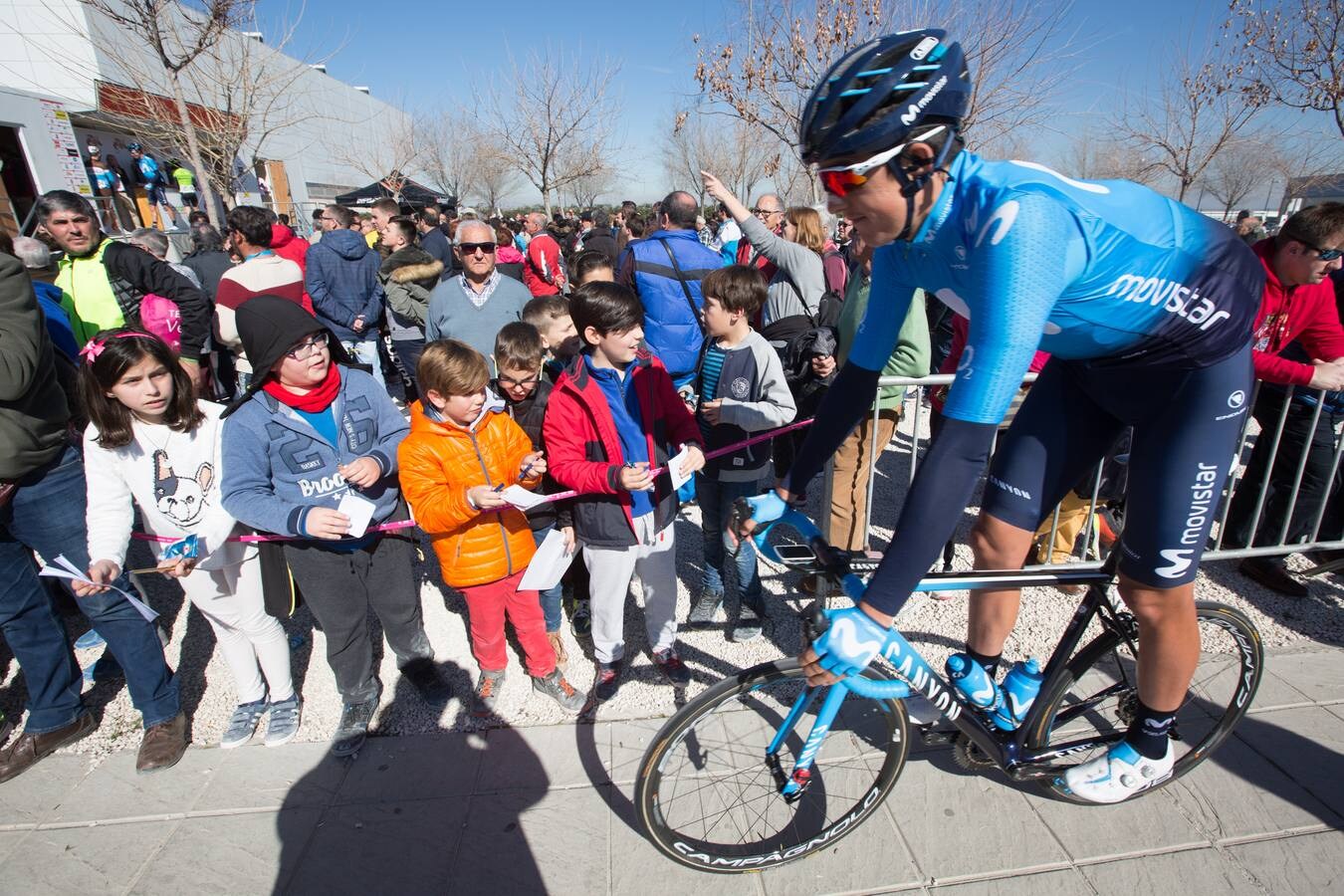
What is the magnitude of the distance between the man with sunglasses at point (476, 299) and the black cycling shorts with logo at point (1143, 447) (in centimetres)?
353

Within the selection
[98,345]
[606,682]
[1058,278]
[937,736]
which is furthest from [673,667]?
[98,345]

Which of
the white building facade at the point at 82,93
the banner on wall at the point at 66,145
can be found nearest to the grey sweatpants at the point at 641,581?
the white building facade at the point at 82,93

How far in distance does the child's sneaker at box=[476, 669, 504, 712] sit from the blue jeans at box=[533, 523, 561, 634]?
341 mm

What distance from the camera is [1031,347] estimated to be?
1.50 metres

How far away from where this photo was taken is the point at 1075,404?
218 cm

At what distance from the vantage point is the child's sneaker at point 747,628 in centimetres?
367

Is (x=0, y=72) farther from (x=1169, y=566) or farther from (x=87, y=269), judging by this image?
(x=1169, y=566)

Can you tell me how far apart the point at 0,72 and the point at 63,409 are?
23062mm

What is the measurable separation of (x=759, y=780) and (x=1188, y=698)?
6.85 feet

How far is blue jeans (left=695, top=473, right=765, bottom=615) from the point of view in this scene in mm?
3535

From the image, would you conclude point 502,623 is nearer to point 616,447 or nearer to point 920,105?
point 616,447

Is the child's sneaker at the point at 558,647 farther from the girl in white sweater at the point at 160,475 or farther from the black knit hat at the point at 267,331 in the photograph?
the black knit hat at the point at 267,331

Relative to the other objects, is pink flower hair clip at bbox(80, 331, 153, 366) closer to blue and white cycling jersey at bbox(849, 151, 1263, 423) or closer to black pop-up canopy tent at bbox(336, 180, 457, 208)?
blue and white cycling jersey at bbox(849, 151, 1263, 423)

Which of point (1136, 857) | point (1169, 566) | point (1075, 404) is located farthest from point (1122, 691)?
point (1075, 404)
